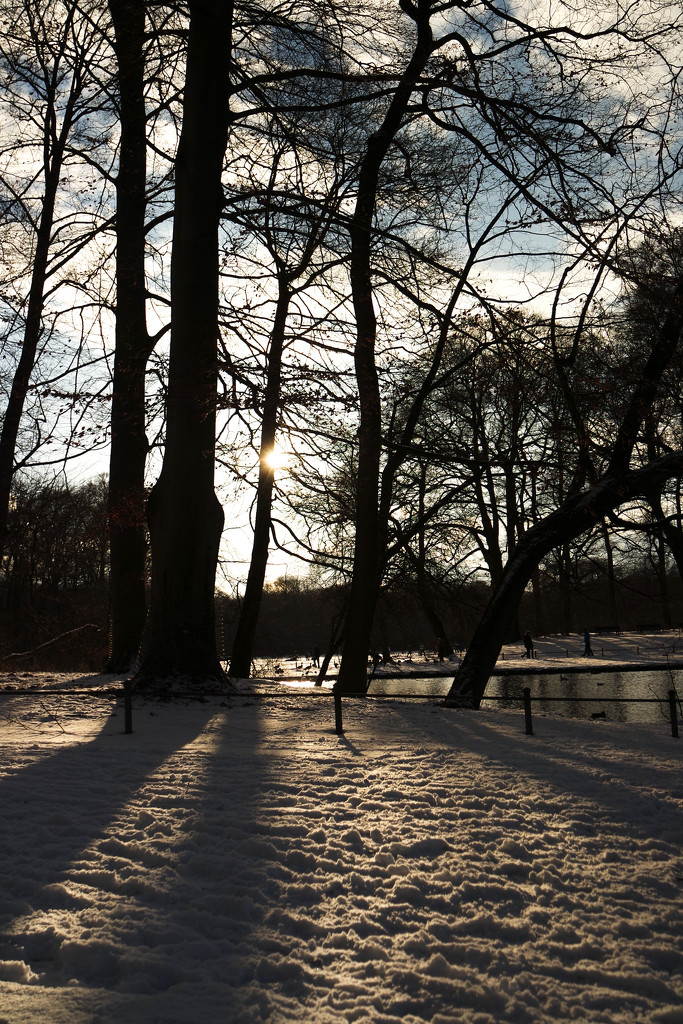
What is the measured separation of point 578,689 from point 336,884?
59.9 ft

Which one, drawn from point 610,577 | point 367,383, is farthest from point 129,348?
point 610,577

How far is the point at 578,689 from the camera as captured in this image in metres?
21.4

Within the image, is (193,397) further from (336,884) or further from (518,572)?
(336,884)

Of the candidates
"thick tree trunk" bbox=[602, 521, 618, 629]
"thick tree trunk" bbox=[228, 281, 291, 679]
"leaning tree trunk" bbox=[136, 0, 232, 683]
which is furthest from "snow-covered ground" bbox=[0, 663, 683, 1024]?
"thick tree trunk" bbox=[228, 281, 291, 679]

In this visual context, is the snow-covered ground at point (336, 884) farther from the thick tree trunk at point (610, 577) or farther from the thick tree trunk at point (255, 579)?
the thick tree trunk at point (255, 579)

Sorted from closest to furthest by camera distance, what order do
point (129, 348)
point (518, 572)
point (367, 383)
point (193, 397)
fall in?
1. point (193, 397)
2. point (518, 572)
3. point (367, 383)
4. point (129, 348)

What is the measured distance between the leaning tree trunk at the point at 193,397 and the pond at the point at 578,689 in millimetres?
7120

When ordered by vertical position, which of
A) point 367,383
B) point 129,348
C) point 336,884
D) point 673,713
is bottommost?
point 336,884

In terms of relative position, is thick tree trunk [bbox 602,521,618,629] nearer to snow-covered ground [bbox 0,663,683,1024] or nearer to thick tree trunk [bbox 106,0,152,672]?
snow-covered ground [bbox 0,663,683,1024]

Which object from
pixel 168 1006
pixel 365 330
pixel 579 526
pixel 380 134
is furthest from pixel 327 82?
pixel 168 1006

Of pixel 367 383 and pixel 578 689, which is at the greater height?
pixel 367 383

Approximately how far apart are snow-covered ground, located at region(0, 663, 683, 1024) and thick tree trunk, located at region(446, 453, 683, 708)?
4016mm

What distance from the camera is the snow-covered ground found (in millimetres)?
3236

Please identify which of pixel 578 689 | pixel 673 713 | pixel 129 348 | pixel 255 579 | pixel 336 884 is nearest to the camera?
pixel 336 884
